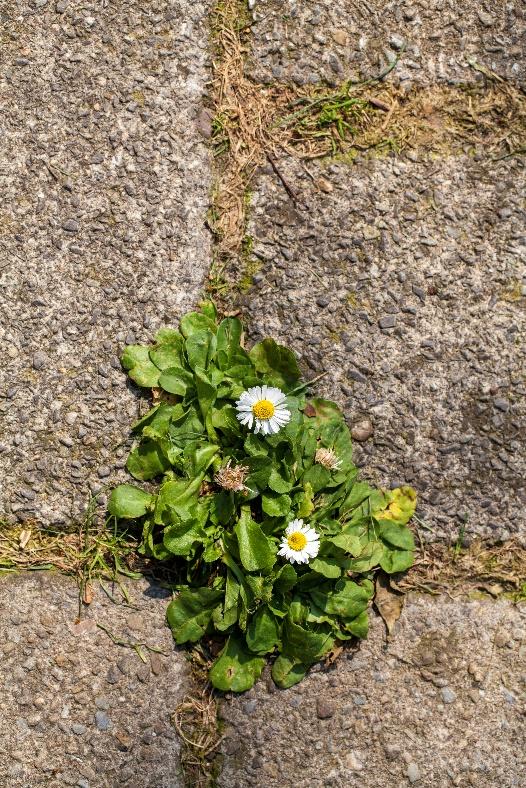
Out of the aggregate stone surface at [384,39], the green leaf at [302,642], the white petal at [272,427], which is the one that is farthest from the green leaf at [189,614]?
the aggregate stone surface at [384,39]

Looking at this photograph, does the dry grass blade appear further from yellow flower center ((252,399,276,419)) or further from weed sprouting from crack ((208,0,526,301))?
weed sprouting from crack ((208,0,526,301))

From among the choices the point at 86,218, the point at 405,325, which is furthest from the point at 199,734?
the point at 86,218

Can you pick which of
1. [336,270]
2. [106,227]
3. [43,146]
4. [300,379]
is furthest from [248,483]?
[43,146]

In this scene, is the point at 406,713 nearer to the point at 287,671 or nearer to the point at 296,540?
the point at 287,671

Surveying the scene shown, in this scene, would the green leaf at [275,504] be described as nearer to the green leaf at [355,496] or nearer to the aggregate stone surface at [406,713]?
the green leaf at [355,496]

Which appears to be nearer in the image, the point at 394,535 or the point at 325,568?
the point at 325,568
